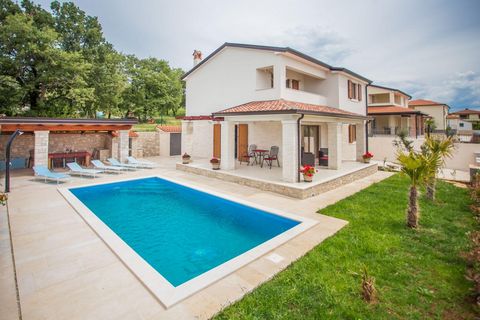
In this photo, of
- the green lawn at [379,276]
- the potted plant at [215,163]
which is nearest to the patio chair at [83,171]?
the potted plant at [215,163]

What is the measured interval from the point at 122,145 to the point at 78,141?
478 cm

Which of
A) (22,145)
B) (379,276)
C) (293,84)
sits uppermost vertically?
(293,84)

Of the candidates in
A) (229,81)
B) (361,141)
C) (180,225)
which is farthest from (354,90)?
(180,225)

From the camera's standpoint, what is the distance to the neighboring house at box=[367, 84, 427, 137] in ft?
96.7

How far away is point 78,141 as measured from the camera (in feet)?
71.5

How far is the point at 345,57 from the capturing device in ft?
121

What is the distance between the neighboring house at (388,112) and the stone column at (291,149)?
20463mm

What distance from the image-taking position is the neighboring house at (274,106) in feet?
46.4

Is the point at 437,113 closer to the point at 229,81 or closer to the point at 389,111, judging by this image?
the point at 389,111

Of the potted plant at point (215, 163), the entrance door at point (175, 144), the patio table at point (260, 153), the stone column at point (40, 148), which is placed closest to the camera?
the potted plant at point (215, 163)

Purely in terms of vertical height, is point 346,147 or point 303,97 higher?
point 303,97

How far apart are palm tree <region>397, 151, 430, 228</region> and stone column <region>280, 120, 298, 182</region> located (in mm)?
5068

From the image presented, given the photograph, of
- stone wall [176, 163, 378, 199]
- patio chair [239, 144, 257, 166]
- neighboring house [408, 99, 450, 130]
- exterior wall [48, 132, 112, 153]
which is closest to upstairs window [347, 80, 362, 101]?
stone wall [176, 163, 378, 199]

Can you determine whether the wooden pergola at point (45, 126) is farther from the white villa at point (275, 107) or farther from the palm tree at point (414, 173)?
the palm tree at point (414, 173)
